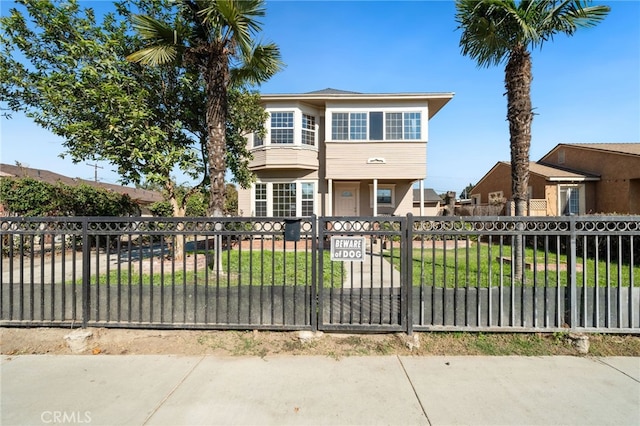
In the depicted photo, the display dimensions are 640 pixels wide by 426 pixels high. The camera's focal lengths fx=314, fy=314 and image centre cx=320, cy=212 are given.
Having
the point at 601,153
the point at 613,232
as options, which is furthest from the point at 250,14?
the point at 601,153

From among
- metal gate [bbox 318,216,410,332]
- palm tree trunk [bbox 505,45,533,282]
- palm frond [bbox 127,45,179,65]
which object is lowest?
metal gate [bbox 318,216,410,332]

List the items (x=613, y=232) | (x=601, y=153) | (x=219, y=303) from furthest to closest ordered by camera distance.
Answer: (x=601, y=153)
(x=219, y=303)
(x=613, y=232)

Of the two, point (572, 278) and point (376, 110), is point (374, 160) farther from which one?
point (572, 278)

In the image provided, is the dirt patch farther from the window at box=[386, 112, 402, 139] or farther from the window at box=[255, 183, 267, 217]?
the window at box=[386, 112, 402, 139]

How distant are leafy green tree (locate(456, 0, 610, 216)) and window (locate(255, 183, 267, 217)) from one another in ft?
35.4

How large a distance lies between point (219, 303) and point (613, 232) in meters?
4.93

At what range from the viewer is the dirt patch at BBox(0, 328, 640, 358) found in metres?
3.76

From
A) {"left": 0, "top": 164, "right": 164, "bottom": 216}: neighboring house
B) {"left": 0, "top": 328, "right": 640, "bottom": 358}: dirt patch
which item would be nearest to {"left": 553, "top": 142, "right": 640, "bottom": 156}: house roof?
{"left": 0, "top": 328, "right": 640, "bottom": 358}: dirt patch

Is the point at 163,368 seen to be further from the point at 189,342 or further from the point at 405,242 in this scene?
the point at 405,242

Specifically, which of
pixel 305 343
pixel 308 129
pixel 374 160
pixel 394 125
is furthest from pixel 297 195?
pixel 305 343

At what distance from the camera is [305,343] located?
3852 millimetres

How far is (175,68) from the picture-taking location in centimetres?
808

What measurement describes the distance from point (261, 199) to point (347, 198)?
435 cm

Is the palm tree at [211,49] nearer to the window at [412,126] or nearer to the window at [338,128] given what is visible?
the window at [338,128]
